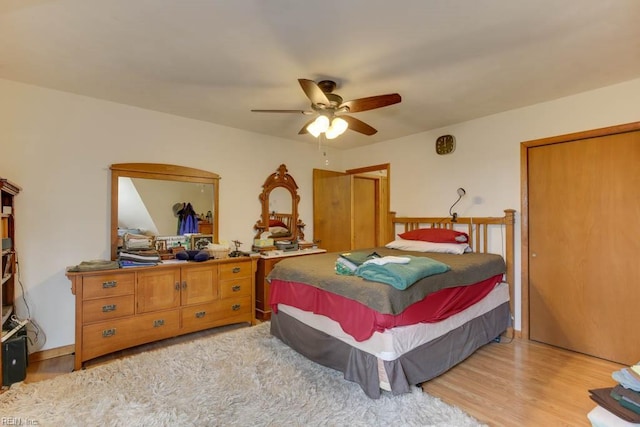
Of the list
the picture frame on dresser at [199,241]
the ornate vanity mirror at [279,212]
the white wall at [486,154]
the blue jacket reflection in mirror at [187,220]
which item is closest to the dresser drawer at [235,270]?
the picture frame on dresser at [199,241]

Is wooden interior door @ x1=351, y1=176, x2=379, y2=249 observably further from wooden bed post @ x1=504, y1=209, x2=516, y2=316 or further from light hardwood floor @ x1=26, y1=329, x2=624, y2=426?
light hardwood floor @ x1=26, y1=329, x2=624, y2=426

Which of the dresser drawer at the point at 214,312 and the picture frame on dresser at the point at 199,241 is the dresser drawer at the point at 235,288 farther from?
the picture frame on dresser at the point at 199,241

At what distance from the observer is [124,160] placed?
319cm

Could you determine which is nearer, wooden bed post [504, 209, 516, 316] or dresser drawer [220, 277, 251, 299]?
wooden bed post [504, 209, 516, 316]

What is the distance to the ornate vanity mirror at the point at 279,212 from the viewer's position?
4254 millimetres

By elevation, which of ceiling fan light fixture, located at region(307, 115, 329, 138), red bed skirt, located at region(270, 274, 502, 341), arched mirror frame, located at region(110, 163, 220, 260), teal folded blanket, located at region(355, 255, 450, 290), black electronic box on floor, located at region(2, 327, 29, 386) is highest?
ceiling fan light fixture, located at region(307, 115, 329, 138)

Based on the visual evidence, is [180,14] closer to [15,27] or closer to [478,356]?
[15,27]

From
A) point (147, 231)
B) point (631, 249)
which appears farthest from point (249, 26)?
point (631, 249)

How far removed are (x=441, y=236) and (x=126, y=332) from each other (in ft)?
10.9

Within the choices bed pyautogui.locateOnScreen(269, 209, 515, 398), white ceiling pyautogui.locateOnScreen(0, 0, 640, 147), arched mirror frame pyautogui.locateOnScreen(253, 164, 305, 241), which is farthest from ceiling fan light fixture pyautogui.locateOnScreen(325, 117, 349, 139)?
arched mirror frame pyautogui.locateOnScreen(253, 164, 305, 241)

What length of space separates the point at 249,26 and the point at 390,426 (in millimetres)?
2517

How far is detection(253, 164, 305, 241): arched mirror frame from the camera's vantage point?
4.26 meters

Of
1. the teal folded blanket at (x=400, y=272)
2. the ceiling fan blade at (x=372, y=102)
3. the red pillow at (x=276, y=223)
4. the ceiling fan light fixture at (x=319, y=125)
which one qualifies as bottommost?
the teal folded blanket at (x=400, y=272)

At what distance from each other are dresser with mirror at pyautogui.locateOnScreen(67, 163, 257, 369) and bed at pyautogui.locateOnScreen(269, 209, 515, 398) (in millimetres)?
740
